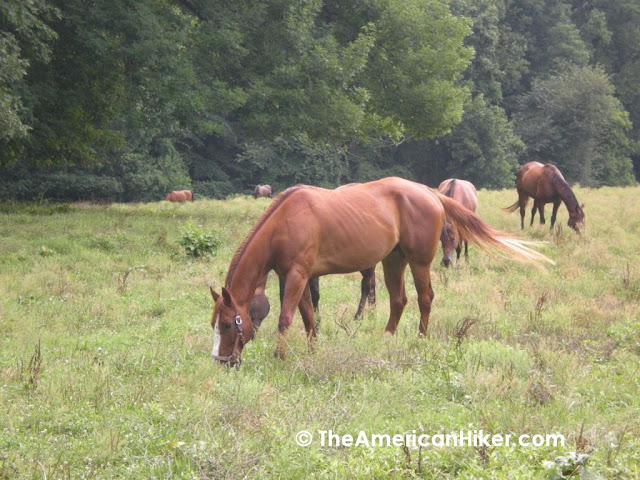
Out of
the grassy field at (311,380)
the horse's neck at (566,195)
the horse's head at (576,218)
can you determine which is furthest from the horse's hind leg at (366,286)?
the horse's neck at (566,195)

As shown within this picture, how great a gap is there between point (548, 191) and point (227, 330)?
44.7 feet

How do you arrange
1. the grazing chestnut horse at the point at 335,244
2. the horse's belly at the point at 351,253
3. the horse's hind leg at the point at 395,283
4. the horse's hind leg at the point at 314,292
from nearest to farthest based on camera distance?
1. the grazing chestnut horse at the point at 335,244
2. the horse's belly at the point at 351,253
3. the horse's hind leg at the point at 395,283
4. the horse's hind leg at the point at 314,292

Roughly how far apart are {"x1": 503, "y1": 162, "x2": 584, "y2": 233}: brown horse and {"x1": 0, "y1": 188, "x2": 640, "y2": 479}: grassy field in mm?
5289

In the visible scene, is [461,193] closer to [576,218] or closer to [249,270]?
[576,218]

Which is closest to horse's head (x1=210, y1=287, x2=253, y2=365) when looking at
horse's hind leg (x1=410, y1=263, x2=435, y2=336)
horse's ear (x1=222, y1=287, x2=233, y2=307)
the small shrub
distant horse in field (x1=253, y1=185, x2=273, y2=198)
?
horse's ear (x1=222, y1=287, x2=233, y2=307)

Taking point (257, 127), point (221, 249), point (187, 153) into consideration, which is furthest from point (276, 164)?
point (221, 249)

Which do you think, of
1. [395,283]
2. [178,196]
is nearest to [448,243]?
[395,283]

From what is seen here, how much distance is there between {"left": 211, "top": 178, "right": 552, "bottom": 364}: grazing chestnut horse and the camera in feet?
21.0

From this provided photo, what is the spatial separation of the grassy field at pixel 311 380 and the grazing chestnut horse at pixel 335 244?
14.8 inches

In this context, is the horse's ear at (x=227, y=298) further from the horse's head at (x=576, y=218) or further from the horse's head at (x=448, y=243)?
the horse's head at (x=576, y=218)

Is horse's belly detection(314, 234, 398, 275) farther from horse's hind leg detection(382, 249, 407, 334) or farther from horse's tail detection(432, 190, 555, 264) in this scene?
horse's tail detection(432, 190, 555, 264)

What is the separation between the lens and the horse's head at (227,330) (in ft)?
19.7

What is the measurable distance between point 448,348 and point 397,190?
2.17 metres

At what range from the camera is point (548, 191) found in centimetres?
1753
